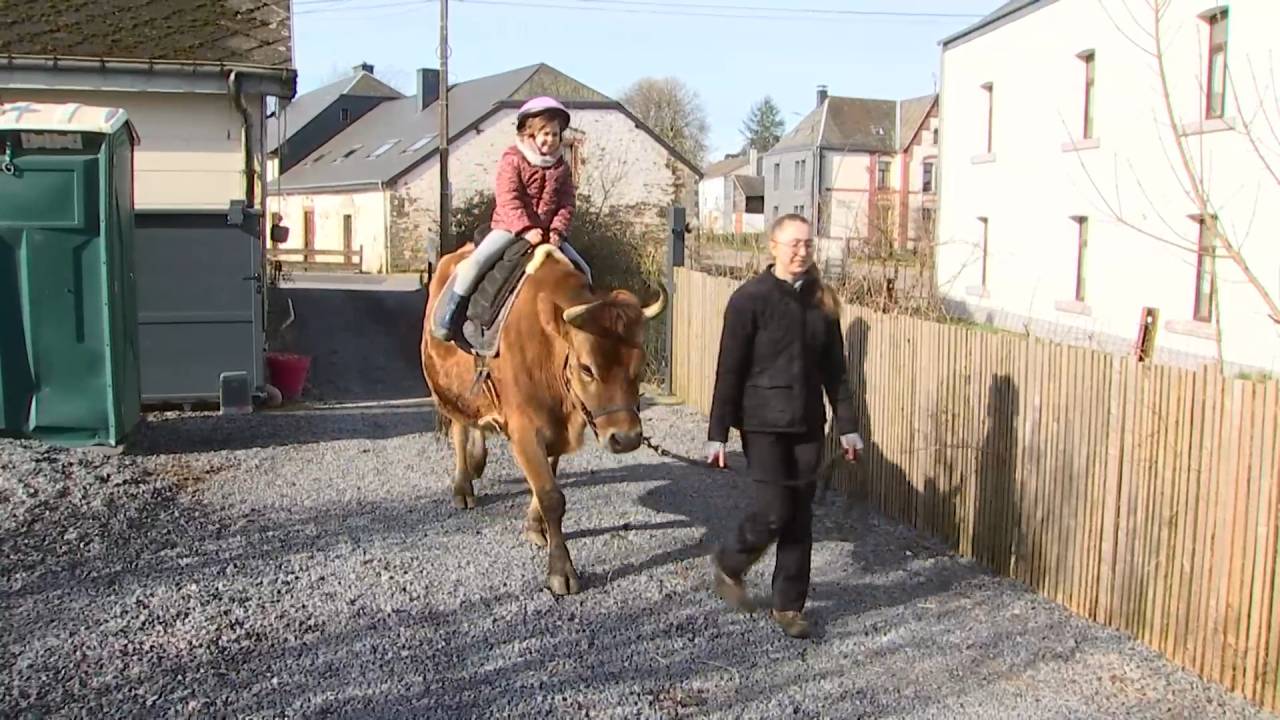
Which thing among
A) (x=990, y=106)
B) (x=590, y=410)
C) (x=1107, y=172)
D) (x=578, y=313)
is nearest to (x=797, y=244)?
(x=578, y=313)

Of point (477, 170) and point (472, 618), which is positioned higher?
point (477, 170)

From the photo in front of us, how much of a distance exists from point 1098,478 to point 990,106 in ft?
78.9

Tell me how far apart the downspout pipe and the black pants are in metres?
8.67

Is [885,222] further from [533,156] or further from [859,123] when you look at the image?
[859,123]

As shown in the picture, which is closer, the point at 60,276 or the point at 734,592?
the point at 734,592

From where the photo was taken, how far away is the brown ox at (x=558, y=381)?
20.1 ft

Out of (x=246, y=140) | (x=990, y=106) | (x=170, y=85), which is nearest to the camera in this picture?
(x=170, y=85)

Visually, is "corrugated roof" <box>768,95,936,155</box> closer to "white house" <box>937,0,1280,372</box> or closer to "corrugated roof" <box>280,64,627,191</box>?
"corrugated roof" <box>280,64,627,191</box>

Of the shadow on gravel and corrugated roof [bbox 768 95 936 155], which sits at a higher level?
corrugated roof [bbox 768 95 936 155]

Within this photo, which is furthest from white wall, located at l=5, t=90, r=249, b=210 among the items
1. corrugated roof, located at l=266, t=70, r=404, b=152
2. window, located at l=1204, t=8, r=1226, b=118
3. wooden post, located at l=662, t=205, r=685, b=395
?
corrugated roof, located at l=266, t=70, r=404, b=152

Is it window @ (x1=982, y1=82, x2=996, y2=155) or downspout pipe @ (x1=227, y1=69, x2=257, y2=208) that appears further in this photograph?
window @ (x1=982, y1=82, x2=996, y2=155)

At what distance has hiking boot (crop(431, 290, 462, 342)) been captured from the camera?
745 centimetres

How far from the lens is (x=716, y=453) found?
18.6 ft

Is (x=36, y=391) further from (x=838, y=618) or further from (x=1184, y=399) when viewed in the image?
(x=1184, y=399)
